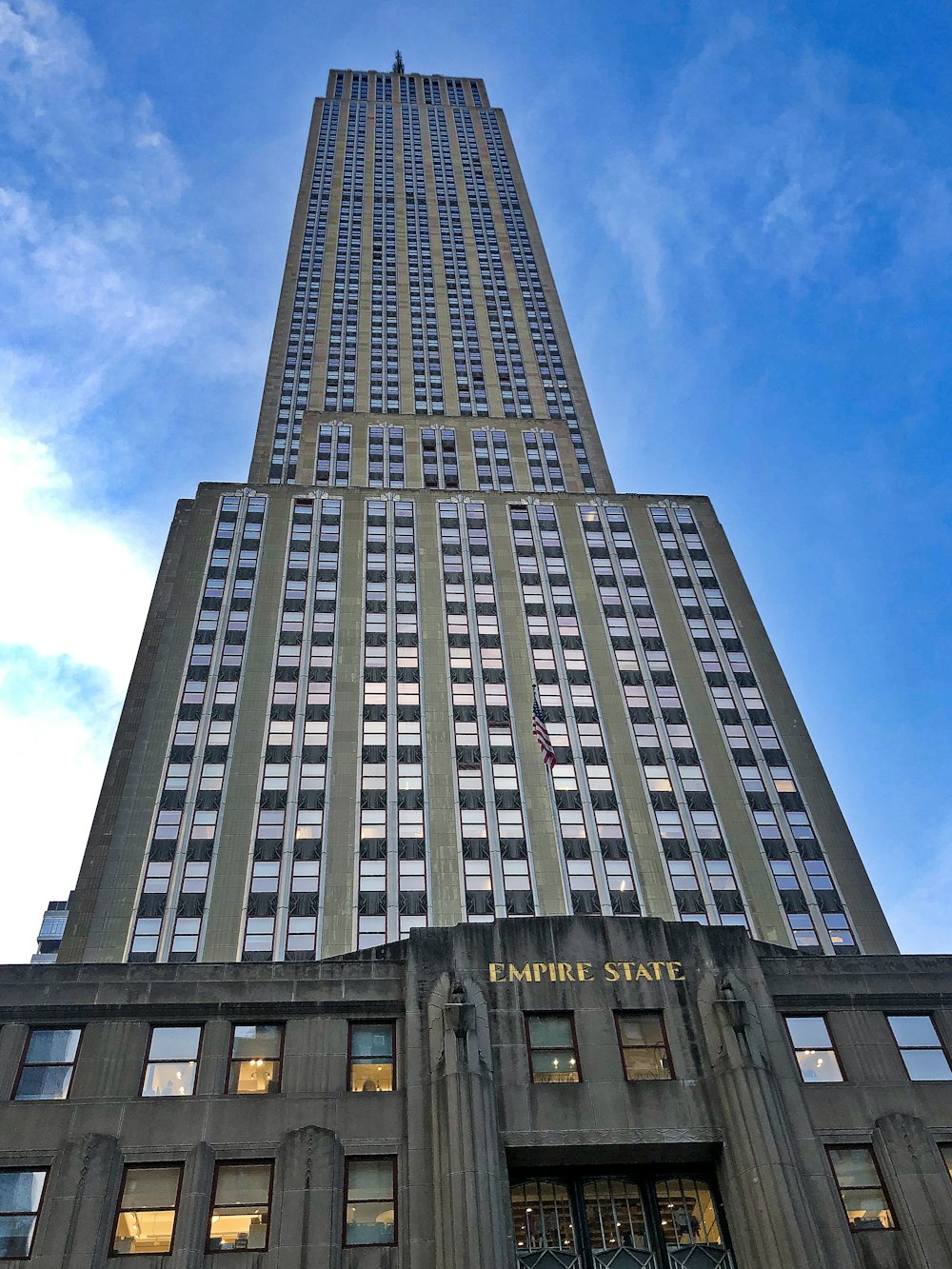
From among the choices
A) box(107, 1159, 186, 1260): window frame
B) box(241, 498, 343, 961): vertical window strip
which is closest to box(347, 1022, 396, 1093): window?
box(107, 1159, 186, 1260): window frame

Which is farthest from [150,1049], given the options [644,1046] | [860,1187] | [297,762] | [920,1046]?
[297,762]

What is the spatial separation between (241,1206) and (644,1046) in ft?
42.6

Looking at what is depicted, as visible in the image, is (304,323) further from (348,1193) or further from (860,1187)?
(860,1187)

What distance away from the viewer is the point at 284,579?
88125mm

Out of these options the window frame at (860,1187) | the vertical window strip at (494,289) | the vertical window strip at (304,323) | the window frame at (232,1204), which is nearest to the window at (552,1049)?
the window frame at (860,1187)

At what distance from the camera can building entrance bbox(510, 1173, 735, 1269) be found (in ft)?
99.9

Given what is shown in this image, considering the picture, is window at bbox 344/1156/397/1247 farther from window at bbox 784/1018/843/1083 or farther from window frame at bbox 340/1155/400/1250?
window at bbox 784/1018/843/1083

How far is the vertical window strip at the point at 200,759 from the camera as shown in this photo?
63156mm

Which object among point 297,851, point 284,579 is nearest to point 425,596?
point 284,579

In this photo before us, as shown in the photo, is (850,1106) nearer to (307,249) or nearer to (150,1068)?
(150,1068)

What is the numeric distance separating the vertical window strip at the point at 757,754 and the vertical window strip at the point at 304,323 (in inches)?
1815

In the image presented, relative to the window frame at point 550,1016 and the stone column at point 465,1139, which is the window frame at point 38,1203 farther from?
the window frame at point 550,1016

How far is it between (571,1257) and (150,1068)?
1372cm

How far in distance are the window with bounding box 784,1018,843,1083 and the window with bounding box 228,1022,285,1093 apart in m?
16.6
